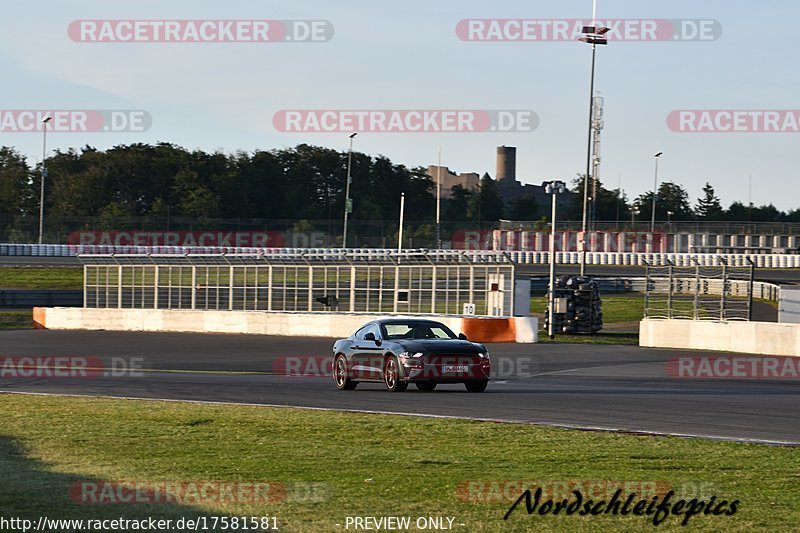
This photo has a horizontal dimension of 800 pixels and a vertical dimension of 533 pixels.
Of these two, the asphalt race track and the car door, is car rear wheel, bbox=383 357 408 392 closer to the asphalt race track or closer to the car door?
the car door

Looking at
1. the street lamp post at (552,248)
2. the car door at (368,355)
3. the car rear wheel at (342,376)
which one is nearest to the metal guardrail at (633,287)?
the street lamp post at (552,248)

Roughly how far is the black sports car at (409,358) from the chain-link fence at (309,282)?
1609cm

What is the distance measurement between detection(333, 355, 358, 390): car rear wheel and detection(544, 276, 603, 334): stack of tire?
19624mm

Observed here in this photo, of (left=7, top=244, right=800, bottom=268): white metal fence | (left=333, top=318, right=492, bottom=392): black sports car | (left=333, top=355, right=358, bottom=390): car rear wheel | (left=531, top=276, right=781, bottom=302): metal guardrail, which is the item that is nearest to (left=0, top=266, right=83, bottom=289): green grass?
(left=7, top=244, right=800, bottom=268): white metal fence

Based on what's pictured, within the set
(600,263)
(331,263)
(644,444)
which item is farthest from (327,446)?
(600,263)

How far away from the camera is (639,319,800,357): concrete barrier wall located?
31234mm

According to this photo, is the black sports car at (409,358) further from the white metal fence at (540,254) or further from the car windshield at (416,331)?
the white metal fence at (540,254)

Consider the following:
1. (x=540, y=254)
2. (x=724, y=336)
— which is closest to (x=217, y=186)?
(x=540, y=254)

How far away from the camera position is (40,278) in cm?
6412

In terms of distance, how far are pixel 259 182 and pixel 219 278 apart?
56602mm

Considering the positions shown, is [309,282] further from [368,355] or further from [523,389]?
[523,389]

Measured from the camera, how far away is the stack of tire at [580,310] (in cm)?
4081

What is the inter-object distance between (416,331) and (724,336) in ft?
48.6

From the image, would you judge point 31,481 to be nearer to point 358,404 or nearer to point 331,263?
point 358,404
